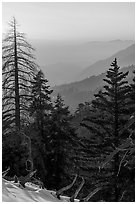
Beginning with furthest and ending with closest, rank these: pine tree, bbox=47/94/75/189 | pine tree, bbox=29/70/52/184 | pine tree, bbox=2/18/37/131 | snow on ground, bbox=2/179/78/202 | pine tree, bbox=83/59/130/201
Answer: pine tree, bbox=47/94/75/189 < pine tree, bbox=29/70/52/184 < pine tree, bbox=83/59/130/201 < pine tree, bbox=2/18/37/131 < snow on ground, bbox=2/179/78/202

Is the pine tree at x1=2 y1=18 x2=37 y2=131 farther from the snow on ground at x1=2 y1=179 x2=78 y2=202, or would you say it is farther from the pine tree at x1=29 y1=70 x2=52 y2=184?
the snow on ground at x1=2 y1=179 x2=78 y2=202

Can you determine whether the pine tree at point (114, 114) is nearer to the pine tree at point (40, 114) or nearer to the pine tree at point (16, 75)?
the pine tree at point (40, 114)

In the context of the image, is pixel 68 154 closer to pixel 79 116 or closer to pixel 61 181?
pixel 61 181

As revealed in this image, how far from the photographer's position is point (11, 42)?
11898 millimetres

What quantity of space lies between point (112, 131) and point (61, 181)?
11.4 feet

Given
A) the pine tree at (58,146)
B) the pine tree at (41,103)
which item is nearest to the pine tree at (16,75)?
the pine tree at (41,103)

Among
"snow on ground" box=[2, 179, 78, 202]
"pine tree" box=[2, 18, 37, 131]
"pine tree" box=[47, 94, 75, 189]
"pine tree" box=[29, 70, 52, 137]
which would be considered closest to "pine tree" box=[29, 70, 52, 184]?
"pine tree" box=[29, 70, 52, 137]

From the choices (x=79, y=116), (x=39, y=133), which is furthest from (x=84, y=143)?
(x=79, y=116)

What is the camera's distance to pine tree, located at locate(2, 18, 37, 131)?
38.8ft

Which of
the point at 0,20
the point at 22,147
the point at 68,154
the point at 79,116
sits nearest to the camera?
the point at 0,20

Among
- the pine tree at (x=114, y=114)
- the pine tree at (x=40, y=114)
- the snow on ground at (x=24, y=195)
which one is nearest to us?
the snow on ground at (x=24, y=195)

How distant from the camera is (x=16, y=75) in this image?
12586mm

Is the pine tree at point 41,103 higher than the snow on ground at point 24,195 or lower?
higher

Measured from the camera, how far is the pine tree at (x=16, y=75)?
11.8 m
